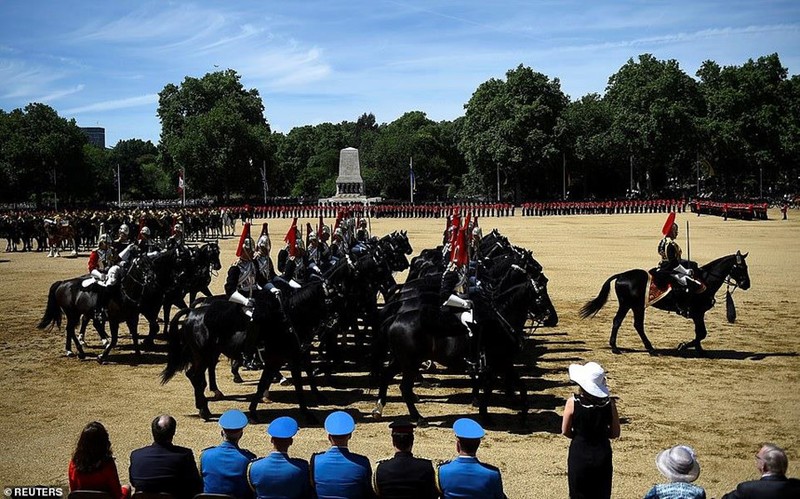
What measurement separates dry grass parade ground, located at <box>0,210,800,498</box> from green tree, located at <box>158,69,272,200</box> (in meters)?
59.5

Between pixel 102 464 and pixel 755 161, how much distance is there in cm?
8536

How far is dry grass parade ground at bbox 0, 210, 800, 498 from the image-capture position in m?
8.65

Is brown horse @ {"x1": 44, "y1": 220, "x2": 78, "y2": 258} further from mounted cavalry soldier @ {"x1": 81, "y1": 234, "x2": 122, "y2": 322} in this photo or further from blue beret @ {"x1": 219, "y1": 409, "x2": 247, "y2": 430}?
blue beret @ {"x1": 219, "y1": 409, "x2": 247, "y2": 430}

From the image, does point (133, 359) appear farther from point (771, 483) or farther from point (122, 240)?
point (771, 483)

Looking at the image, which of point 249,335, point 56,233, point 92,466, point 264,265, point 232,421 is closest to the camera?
point 92,466

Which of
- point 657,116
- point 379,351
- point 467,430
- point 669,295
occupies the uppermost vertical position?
point 657,116

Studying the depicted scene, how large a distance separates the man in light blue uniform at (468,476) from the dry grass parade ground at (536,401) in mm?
2333

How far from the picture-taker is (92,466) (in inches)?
220

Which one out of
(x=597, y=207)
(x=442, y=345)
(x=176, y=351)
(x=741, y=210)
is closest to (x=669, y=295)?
(x=442, y=345)

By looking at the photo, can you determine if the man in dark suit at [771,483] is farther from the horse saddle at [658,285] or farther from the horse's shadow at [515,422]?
the horse saddle at [658,285]

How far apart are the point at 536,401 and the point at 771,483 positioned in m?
6.41

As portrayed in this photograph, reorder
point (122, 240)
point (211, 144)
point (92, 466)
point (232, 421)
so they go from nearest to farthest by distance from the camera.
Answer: point (92, 466) → point (232, 421) → point (122, 240) → point (211, 144)

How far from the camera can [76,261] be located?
31328mm

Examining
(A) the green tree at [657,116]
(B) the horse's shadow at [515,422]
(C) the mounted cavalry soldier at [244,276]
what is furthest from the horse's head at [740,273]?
(A) the green tree at [657,116]
